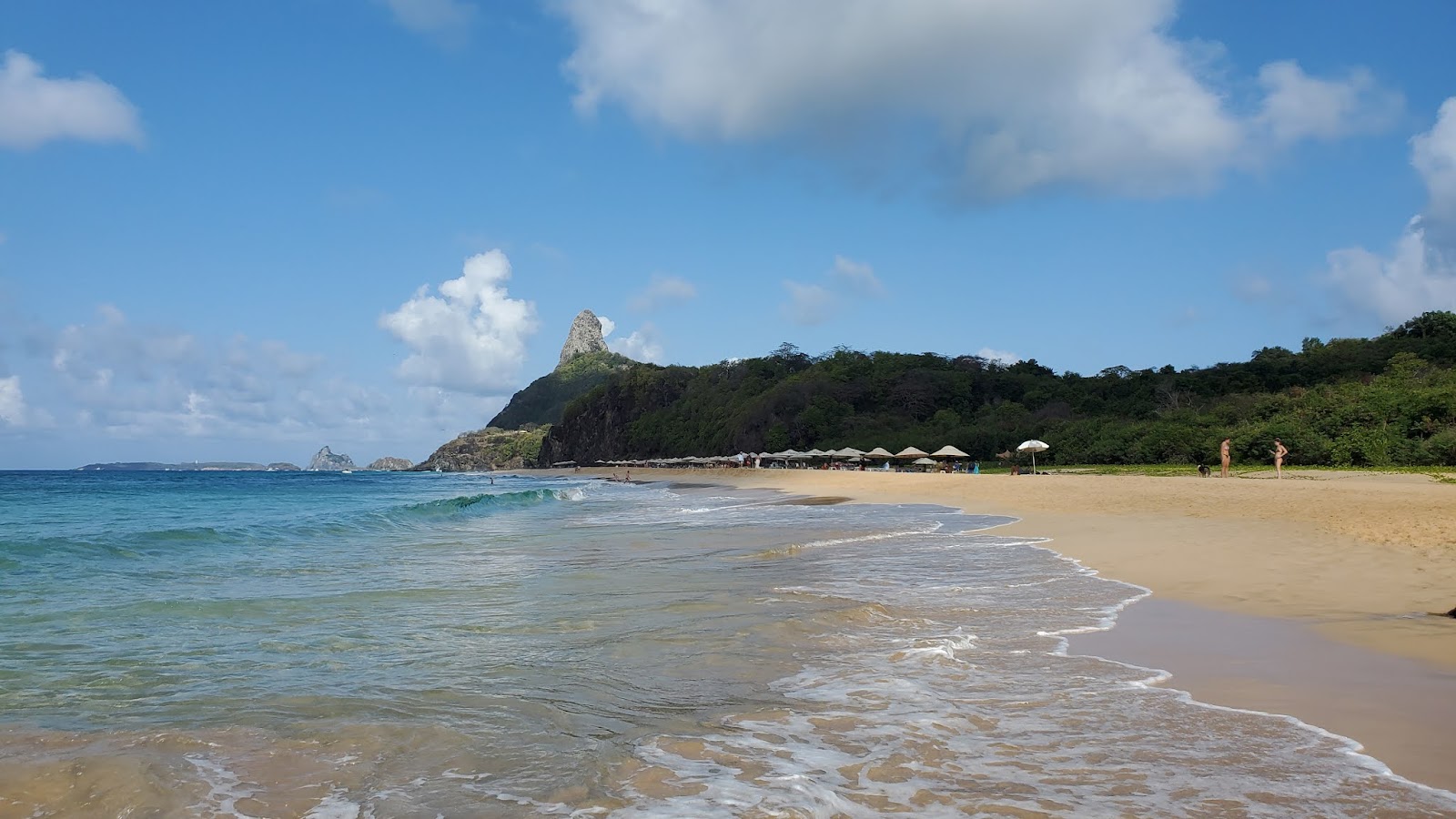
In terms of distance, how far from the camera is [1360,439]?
33.5 m

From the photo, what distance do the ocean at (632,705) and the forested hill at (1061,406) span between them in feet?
105

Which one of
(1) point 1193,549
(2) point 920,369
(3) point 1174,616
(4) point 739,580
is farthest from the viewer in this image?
(2) point 920,369

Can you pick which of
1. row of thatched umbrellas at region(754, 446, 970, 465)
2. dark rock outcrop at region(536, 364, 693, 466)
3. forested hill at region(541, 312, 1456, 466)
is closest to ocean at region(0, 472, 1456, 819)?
forested hill at region(541, 312, 1456, 466)

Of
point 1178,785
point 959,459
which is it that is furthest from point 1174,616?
point 959,459

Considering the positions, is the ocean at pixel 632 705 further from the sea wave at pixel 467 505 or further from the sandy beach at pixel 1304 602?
the sea wave at pixel 467 505

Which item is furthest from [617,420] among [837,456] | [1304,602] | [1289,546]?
[1304,602]

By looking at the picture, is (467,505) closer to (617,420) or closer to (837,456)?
(837,456)

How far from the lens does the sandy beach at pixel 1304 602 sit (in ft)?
15.8

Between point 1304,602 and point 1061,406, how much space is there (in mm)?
68566

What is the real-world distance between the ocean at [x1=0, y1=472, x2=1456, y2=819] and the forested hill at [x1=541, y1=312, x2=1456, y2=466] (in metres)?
32.1

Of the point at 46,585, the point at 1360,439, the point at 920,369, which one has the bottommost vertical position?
the point at 46,585

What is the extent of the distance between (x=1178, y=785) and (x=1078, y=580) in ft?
21.6

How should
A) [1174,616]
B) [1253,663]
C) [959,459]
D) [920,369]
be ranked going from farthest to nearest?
[920,369] < [959,459] < [1174,616] < [1253,663]

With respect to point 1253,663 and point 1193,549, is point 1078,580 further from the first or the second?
point 1253,663
